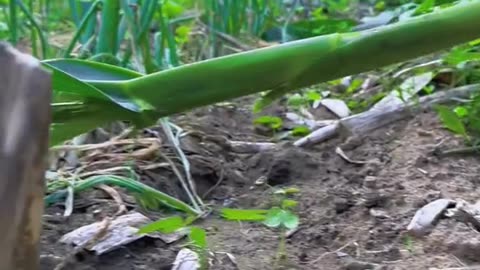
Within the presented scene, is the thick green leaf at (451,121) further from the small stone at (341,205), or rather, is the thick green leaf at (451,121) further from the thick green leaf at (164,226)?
the thick green leaf at (164,226)

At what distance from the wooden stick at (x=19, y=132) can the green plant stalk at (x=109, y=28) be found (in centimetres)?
76

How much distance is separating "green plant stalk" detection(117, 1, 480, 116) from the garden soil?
0.21 m

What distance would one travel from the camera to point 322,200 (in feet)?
4.00

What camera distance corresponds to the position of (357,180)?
50.8 inches

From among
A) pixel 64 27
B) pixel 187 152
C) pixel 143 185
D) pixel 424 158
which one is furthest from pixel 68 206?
pixel 64 27

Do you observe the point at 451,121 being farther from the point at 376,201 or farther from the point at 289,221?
the point at 289,221

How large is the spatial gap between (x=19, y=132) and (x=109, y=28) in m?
0.80

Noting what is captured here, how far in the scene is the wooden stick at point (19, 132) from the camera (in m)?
0.63

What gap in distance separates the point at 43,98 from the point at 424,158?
79 cm

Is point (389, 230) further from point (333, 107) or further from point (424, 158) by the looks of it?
point (333, 107)

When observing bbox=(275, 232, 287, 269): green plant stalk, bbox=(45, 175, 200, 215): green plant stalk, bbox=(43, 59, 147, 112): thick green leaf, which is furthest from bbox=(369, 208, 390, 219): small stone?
bbox=(43, 59, 147, 112): thick green leaf

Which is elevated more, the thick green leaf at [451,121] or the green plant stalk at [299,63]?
the green plant stalk at [299,63]

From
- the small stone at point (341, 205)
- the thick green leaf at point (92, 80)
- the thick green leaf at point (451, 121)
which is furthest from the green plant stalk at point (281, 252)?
the thick green leaf at point (451, 121)

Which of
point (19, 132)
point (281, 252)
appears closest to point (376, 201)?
point (281, 252)
